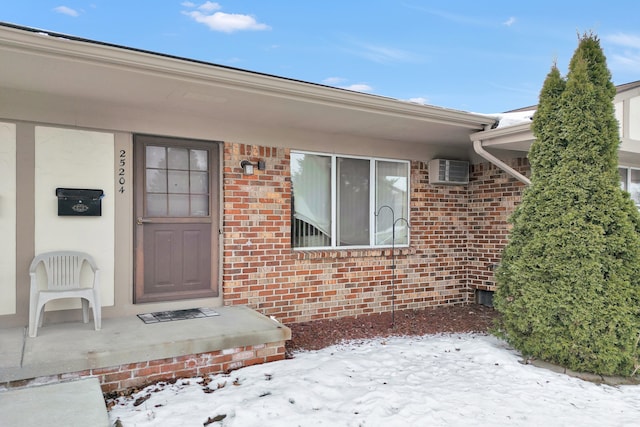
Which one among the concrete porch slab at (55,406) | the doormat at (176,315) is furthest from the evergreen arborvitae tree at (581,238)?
the concrete porch slab at (55,406)

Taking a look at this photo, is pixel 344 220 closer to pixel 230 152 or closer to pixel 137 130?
pixel 230 152

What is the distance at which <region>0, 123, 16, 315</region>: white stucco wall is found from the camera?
3838 millimetres

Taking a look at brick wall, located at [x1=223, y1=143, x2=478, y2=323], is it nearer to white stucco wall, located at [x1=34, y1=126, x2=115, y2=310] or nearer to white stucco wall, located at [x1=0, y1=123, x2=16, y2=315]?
white stucco wall, located at [x1=34, y1=126, x2=115, y2=310]

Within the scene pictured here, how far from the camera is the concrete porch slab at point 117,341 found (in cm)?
299

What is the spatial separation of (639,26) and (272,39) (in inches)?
391

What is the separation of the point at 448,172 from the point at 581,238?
266cm

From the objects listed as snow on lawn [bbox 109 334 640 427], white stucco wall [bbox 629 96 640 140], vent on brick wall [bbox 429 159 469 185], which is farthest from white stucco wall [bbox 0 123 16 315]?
white stucco wall [bbox 629 96 640 140]

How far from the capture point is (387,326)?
5.25 metres

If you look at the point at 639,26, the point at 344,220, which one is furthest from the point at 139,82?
the point at 639,26

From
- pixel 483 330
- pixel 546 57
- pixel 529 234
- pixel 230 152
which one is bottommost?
pixel 483 330

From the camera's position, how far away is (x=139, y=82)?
3555 millimetres

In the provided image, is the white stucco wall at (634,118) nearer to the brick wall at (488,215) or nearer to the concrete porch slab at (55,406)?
the brick wall at (488,215)

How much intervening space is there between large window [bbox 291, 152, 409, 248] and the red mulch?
0.95 meters

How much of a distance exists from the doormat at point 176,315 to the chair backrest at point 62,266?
0.68m
